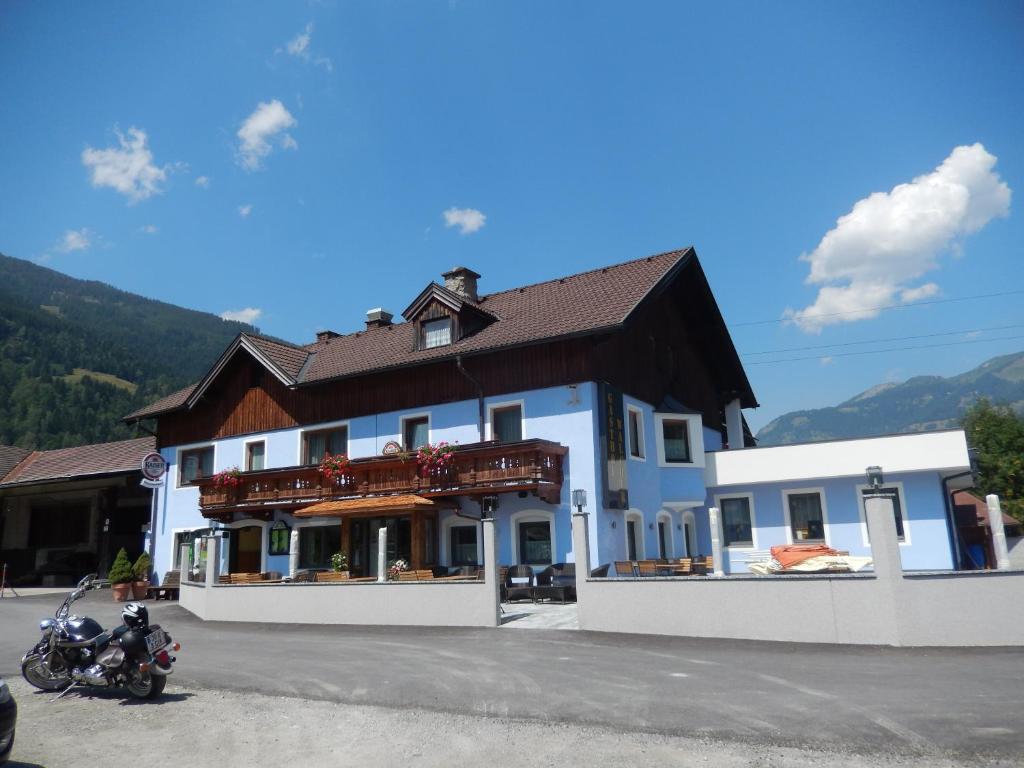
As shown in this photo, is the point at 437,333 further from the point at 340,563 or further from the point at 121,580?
the point at 121,580

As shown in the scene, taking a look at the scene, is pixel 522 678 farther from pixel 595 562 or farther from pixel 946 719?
pixel 595 562

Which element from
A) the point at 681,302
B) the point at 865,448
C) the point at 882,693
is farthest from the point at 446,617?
the point at 681,302

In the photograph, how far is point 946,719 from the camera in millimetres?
7957

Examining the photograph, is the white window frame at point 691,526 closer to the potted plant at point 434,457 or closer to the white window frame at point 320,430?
the potted plant at point 434,457

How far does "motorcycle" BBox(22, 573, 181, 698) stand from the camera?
9.80 metres

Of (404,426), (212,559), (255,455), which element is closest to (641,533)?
(404,426)

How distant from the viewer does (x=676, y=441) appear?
24.9 m

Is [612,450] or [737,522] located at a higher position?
[612,450]

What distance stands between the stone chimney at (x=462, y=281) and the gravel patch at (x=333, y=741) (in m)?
19.8

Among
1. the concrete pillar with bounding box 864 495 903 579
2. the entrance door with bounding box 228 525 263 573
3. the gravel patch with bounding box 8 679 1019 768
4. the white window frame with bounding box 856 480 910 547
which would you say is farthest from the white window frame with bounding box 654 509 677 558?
the gravel patch with bounding box 8 679 1019 768

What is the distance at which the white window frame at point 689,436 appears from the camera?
24.4 m

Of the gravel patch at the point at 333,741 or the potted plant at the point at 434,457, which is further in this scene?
the potted plant at the point at 434,457

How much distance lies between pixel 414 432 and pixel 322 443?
410 cm

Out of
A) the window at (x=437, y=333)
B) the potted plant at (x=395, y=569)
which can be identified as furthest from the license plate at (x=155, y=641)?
the window at (x=437, y=333)
